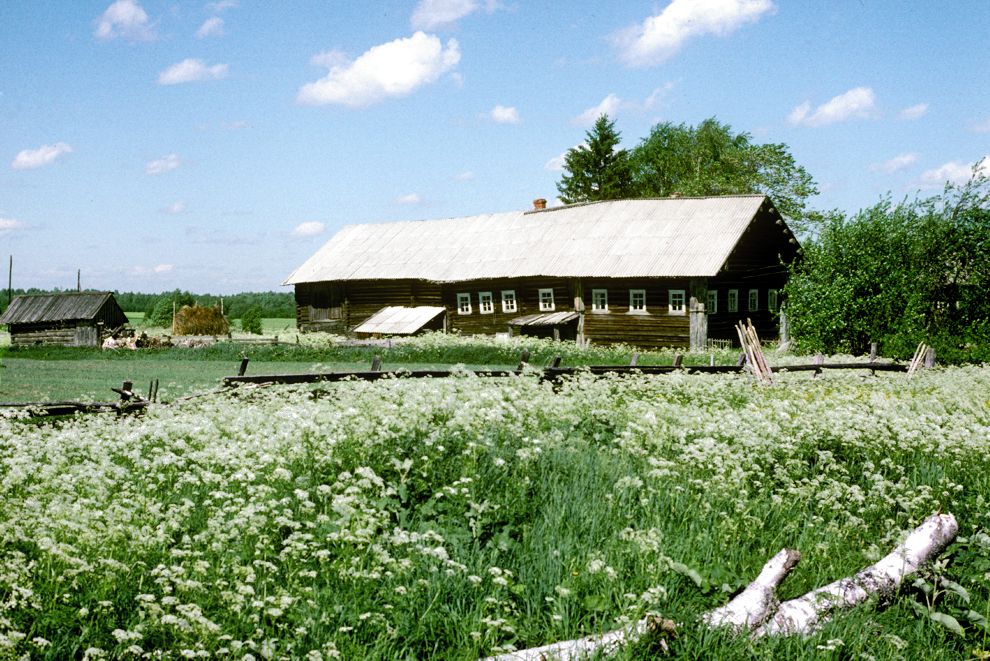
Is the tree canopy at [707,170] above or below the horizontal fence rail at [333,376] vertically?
above

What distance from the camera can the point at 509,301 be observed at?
1512 inches

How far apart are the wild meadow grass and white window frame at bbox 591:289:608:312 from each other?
1019 inches

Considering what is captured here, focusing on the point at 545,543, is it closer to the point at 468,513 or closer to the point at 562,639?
the point at 468,513

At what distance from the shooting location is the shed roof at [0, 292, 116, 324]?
47.2 metres

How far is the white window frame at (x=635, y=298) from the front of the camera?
3403cm

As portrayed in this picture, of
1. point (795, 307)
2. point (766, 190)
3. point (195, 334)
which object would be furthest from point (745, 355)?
point (766, 190)

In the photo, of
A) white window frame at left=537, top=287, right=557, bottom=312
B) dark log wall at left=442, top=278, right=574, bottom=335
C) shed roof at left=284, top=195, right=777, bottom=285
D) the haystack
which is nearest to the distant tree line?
the haystack

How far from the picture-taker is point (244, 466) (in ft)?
20.4

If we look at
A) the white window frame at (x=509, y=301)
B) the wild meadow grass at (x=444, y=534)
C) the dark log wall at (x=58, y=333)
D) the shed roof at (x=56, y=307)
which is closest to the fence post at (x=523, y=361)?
the wild meadow grass at (x=444, y=534)

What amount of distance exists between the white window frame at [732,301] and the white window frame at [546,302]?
7625mm

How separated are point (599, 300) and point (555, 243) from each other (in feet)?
13.3

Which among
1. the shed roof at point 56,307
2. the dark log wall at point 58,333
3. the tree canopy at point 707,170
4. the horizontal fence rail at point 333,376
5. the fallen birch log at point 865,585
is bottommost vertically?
the fallen birch log at point 865,585

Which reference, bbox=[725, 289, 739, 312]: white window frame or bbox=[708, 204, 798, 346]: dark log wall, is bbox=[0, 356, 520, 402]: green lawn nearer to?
bbox=[708, 204, 798, 346]: dark log wall

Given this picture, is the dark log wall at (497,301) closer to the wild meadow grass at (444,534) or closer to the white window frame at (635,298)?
the white window frame at (635,298)
